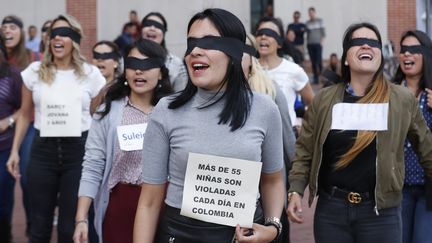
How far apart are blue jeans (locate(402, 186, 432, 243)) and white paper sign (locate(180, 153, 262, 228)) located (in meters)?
2.49

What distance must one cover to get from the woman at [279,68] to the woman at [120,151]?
6.98 feet

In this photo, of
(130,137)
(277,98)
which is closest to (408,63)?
(277,98)

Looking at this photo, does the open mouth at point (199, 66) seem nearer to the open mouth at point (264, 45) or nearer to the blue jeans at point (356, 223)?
the blue jeans at point (356, 223)

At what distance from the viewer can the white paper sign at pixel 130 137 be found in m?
5.25

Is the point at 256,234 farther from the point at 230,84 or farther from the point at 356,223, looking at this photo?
the point at 356,223

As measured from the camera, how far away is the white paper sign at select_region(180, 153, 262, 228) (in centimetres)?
378

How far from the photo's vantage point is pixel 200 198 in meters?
3.83

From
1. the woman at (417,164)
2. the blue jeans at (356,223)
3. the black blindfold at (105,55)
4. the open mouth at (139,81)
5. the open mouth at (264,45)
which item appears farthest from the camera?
the black blindfold at (105,55)

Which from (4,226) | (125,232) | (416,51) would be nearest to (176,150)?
(125,232)

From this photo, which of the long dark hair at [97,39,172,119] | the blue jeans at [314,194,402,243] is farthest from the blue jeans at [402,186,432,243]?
the long dark hair at [97,39,172,119]

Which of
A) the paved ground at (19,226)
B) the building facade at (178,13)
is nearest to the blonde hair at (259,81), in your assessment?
the paved ground at (19,226)

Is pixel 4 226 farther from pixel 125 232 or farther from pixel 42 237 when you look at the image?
pixel 125 232

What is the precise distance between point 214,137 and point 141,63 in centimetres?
185

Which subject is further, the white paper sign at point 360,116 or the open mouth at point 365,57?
the open mouth at point 365,57
